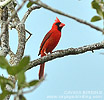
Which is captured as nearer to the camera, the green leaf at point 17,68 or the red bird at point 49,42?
the green leaf at point 17,68

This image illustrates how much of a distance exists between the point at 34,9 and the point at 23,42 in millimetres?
586

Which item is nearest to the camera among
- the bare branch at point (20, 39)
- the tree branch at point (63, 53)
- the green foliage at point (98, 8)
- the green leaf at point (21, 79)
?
the green leaf at point (21, 79)

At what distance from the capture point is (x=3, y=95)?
36.4 inches

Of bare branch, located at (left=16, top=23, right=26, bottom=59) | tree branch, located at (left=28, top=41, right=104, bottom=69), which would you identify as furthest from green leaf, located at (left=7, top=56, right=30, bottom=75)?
bare branch, located at (left=16, top=23, right=26, bottom=59)

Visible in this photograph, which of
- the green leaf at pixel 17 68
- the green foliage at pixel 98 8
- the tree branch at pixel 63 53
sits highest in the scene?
the tree branch at pixel 63 53

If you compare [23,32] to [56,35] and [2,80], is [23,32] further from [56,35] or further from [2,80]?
[2,80]

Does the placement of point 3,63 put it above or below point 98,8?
below

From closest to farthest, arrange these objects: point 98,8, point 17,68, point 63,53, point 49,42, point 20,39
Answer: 1. point 17,68
2. point 98,8
3. point 63,53
4. point 20,39
5. point 49,42

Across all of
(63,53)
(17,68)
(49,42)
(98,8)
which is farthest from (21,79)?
(49,42)

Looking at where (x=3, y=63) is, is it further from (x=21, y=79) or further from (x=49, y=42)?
(x=49, y=42)

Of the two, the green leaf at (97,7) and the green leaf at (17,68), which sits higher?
the green leaf at (97,7)

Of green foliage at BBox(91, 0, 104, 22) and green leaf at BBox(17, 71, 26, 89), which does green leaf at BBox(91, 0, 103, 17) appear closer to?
green foliage at BBox(91, 0, 104, 22)

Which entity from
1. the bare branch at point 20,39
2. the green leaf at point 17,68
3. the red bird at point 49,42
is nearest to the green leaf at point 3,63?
the green leaf at point 17,68

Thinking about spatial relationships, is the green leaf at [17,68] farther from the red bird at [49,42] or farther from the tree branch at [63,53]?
the red bird at [49,42]
